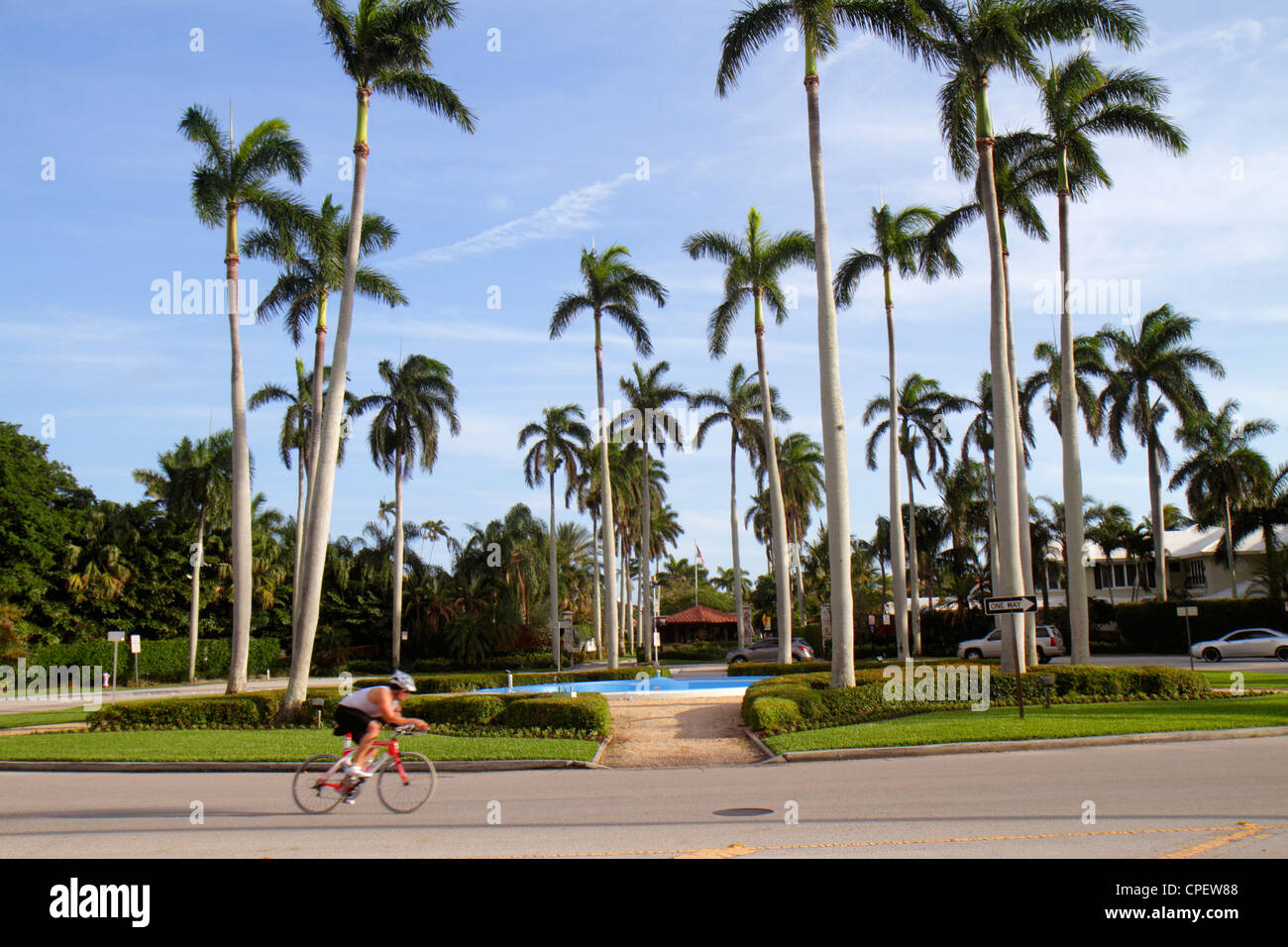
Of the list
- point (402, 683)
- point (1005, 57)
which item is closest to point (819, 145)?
point (1005, 57)

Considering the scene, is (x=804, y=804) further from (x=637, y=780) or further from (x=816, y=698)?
(x=816, y=698)

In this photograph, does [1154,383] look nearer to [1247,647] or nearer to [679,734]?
[1247,647]

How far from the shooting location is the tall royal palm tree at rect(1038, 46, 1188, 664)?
26.4m

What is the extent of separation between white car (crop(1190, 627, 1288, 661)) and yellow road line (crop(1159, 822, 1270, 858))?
3317cm

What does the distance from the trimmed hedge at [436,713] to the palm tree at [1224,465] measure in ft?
148

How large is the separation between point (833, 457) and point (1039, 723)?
7.27 metres

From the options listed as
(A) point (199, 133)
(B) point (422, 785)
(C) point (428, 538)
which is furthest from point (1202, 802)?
(C) point (428, 538)

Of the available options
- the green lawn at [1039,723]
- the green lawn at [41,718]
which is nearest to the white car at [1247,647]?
the green lawn at [1039,723]

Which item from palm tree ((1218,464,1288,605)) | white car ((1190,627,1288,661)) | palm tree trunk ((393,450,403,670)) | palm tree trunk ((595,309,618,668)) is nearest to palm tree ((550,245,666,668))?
palm tree trunk ((595,309,618,668))

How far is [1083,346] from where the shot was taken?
42.4 m

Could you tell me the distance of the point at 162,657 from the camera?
56125mm

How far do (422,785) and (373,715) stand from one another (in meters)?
0.93

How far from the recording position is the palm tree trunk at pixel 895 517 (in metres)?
38.0

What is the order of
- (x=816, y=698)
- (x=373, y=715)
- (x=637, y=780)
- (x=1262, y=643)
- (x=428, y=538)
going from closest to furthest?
1. (x=373, y=715)
2. (x=637, y=780)
3. (x=816, y=698)
4. (x=1262, y=643)
5. (x=428, y=538)
